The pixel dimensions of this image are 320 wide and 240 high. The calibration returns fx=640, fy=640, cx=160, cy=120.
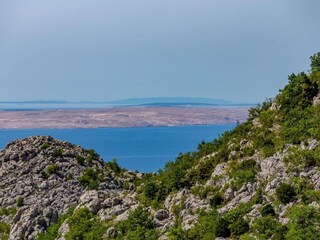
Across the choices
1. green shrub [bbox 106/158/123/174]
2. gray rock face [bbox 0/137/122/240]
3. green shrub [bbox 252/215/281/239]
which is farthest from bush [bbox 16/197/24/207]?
green shrub [bbox 252/215/281/239]

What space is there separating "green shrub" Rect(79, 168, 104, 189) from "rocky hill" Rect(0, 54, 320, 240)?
9 cm

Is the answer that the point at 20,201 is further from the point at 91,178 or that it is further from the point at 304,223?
the point at 304,223

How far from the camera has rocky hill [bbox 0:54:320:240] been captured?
32.2 meters

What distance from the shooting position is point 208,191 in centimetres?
3731

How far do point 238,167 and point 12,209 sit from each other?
21.5 metres

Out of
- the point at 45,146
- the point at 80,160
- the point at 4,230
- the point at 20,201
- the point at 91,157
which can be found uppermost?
the point at 45,146

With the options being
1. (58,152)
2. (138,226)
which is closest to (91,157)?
(58,152)

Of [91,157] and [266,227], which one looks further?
[91,157]

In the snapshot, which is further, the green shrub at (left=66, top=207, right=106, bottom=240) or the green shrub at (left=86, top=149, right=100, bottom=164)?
the green shrub at (left=86, top=149, right=100, bottom=164)

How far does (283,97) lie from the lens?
40812mm

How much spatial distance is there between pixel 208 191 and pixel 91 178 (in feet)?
56.5

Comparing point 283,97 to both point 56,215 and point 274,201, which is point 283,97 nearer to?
point 274,201

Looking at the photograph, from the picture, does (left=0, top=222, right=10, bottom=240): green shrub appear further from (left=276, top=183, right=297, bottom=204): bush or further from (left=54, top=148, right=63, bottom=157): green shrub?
(left=276, top=183, right=297, bottom=204): bush

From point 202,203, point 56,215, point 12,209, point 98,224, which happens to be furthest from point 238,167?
point 12,209
